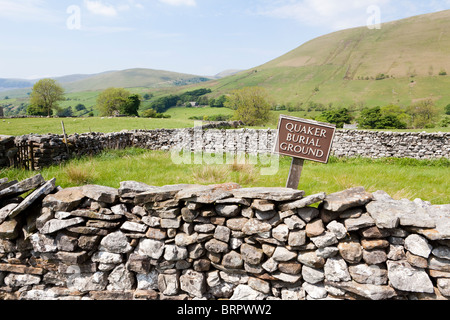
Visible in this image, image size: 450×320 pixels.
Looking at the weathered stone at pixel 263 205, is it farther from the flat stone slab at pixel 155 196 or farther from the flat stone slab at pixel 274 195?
the flat stone slab at pixel 155 196

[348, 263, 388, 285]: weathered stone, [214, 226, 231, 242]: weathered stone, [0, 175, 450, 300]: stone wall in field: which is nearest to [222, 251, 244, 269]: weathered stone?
[0, 175, 450, 300]: stone wall in field

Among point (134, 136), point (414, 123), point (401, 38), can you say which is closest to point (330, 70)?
point (401, 38)

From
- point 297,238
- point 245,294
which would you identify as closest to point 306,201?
point 297,238

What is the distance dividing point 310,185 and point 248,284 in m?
3.67

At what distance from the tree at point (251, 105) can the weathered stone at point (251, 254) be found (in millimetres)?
48627

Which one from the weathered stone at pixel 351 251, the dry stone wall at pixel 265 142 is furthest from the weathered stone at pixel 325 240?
the dry stone wall at pixel 265 142

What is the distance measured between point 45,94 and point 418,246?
8809cm

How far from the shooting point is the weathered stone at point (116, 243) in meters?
4.02

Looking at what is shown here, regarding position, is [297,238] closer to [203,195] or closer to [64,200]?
[203,195]

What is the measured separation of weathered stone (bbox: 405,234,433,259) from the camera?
3.27 metres

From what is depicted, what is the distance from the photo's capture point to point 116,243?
13.2 ft

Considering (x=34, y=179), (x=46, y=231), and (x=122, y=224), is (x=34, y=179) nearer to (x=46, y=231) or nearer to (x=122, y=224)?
(x=46, y=231)

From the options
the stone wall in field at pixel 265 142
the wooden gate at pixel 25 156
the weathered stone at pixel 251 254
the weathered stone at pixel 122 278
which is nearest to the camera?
the weathered stone at pixel 251 254
